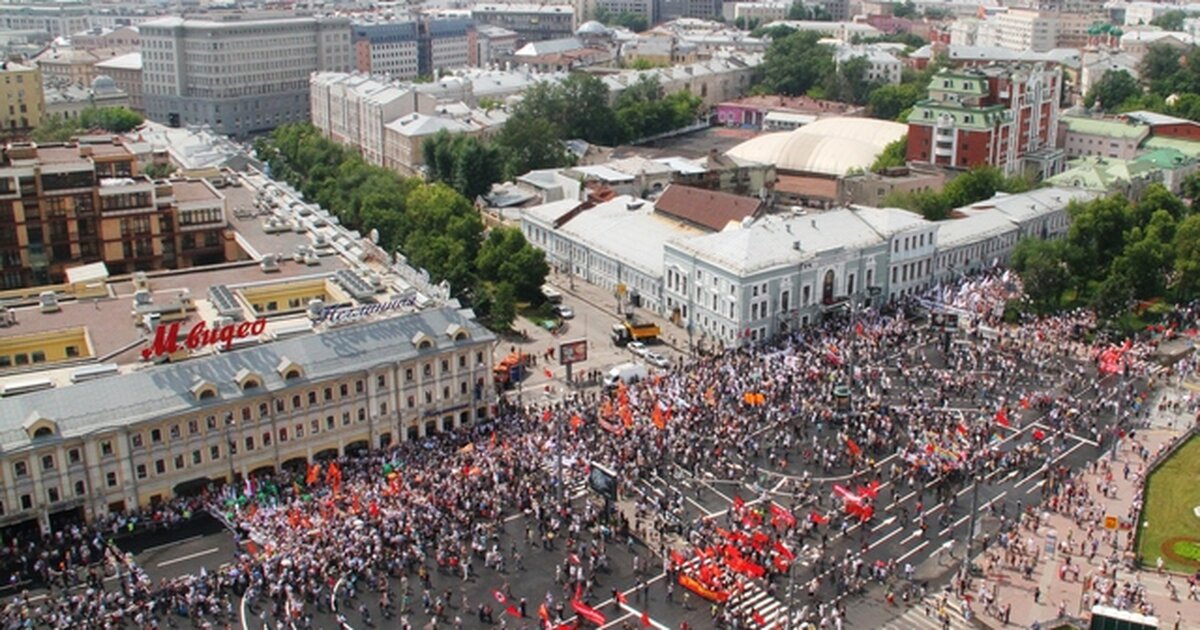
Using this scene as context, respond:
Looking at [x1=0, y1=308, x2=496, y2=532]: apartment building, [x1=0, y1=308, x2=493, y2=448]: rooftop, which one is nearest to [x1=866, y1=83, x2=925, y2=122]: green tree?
[x1=0, y1=308, x2=493, y2=448]: rooftop

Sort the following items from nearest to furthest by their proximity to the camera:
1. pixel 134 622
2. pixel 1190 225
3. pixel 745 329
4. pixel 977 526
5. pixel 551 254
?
1. pixel 134 622
2. pixel 977 526
3. pixel 745 329
4. pixel 1190 225
5. pixel 551 254

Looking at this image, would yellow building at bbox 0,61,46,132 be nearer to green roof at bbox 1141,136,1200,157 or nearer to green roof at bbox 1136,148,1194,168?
green roof at bbox 1136,148,1194,168

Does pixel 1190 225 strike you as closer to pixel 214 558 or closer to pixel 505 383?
pixel 505 383

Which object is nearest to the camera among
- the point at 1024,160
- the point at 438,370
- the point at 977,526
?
the point at 977,526

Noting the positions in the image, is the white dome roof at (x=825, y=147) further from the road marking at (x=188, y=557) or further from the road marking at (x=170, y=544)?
the road marking at (x=188, y=557)

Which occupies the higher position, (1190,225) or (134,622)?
(1190,225)

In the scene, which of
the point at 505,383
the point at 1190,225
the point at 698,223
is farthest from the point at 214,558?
the point at 1190,225

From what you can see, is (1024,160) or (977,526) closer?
(977,526)
